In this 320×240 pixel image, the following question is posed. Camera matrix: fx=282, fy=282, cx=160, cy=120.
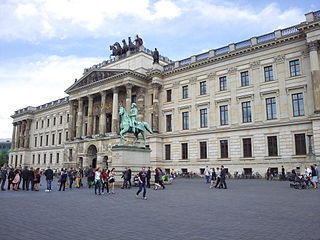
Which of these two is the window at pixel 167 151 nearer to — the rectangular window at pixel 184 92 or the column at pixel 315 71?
the rectangular window at pixel 184 92

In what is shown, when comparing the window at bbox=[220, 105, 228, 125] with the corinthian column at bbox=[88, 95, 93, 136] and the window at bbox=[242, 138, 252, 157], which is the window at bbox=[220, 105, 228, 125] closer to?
the window at bbox=[242, 138, 252, 157]

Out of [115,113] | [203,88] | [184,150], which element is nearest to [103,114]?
[115,113]

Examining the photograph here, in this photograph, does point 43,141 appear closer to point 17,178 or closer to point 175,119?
point 175,119

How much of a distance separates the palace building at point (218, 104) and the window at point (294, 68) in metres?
0.12

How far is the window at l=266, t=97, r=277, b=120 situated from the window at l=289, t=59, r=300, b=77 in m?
3.87

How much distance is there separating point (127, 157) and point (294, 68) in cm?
2480

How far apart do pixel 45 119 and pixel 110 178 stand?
6546 centimetres

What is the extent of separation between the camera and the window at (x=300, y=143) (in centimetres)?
3356


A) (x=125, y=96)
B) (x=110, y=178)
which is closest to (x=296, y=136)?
(x=110, y=178)

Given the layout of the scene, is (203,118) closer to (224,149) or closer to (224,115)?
(224,115)

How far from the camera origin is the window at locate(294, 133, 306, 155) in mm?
33562

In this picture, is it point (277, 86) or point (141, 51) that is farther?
point (141, 51)

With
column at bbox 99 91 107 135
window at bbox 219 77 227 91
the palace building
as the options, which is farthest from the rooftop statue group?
window at bbox 219 77 227 91

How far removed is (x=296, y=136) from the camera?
1355 inches
